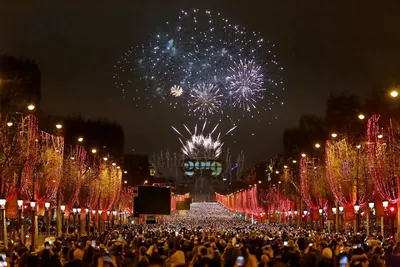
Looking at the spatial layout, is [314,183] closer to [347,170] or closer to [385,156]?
[347,170]

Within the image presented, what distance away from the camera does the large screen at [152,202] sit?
246ft

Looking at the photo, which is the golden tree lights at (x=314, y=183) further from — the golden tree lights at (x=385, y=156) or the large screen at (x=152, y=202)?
the golden tree lights at (x=385, y=156)

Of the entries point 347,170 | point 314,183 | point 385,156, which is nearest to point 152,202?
point 314,183

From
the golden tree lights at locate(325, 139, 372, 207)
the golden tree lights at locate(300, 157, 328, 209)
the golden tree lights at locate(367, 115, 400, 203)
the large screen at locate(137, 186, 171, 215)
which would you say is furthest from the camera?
the golden tree lights at locate(300, 157, 328, 209)

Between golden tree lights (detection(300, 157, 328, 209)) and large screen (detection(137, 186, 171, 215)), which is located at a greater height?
golden tree lights (detection(300, 157, 328, 209))

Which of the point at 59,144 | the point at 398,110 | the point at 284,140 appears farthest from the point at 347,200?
the point at 284,140

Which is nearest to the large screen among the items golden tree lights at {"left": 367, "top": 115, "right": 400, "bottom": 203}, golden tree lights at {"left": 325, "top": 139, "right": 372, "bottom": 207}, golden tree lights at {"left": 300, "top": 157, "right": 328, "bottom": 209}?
golden tree lights at {"left": 300, "top": 157, "right": 328, "bottom": 209}

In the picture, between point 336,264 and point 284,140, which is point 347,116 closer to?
point 284,140

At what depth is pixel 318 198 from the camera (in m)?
84.6

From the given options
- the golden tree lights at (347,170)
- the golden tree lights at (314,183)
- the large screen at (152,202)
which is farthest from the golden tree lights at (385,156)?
the large screen at (152,202)

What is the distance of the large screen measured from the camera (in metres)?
75.1

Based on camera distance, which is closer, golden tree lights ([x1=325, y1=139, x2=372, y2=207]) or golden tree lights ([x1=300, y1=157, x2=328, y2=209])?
golden tree lights ([x1=325, y1=139, x2=372, y2=207])

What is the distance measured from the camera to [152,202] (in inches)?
2972

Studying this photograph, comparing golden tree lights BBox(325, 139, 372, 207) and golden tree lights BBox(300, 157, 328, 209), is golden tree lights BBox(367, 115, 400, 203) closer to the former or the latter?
golden tree lights BBox(325, 139, 372, 207)
